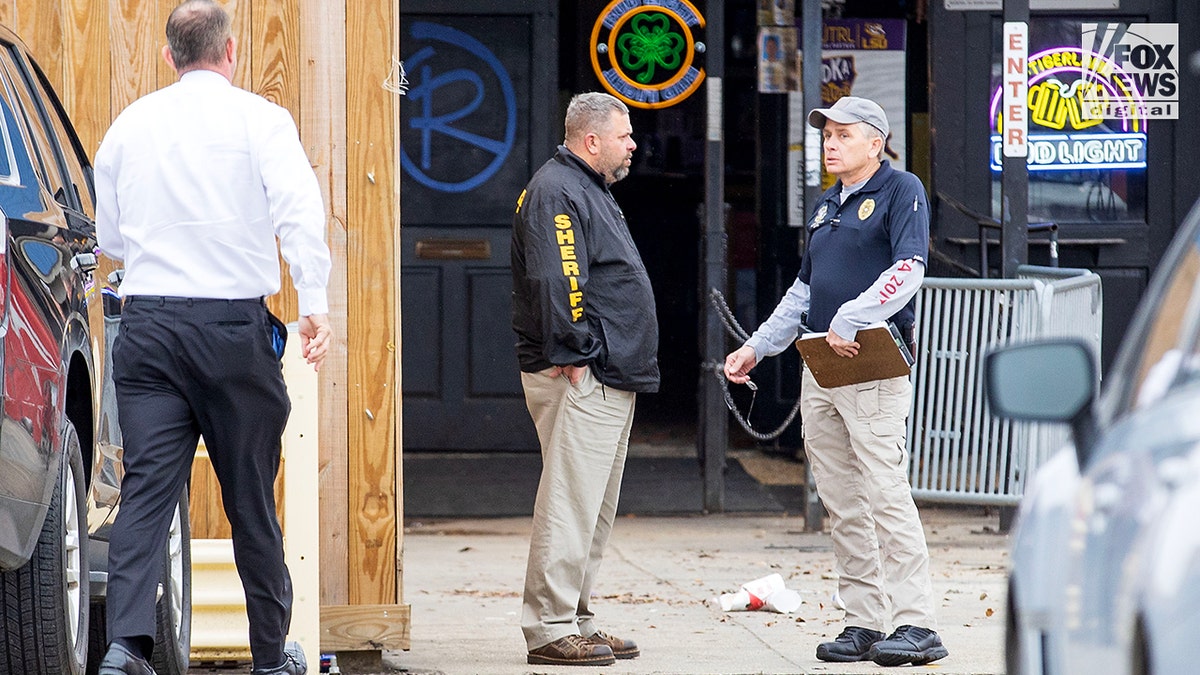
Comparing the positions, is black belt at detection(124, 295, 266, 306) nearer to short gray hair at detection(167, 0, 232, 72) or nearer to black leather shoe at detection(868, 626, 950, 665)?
short gray hair at detection(167, 0, 232, 72)

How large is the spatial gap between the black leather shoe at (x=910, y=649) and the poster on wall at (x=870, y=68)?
449 centimetres

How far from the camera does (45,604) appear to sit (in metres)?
4.47

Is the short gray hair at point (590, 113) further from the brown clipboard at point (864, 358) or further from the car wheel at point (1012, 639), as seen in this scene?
the car wheel at point (1012, 639)

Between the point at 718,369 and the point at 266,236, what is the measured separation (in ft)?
15.5

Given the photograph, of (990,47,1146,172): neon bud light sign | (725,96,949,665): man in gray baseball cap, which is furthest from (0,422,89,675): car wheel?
(990,47,1146,172): neon bud light sign

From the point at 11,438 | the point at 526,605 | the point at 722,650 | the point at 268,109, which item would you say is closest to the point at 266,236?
the point at 268,109

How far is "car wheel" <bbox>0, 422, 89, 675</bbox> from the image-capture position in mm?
4441

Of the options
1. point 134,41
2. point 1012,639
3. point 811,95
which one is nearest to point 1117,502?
point 1012,639

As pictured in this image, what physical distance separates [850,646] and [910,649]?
0.23 meters

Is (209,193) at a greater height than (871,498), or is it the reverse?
(209,193)

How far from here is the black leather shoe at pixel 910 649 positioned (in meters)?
5.90

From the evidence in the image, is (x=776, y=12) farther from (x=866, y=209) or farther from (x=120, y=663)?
(x=120, y=663)

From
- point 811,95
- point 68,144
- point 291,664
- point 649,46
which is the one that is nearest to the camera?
point 291,664

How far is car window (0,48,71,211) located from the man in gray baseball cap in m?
2.38
